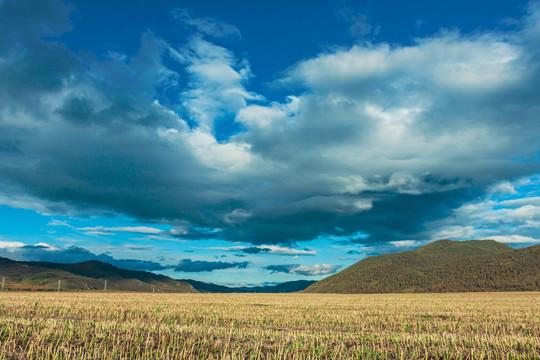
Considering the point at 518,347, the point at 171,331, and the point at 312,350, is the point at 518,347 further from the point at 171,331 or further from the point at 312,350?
the point at 171,331

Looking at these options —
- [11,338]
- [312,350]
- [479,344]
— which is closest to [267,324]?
[312,350]

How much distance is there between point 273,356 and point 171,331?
528 centimetres

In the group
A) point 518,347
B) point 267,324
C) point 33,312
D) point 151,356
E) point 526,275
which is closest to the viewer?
point 151,356

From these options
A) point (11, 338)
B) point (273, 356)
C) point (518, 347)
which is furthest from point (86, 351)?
point (518, 347)

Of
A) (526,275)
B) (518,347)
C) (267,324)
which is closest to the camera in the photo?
(518,347)

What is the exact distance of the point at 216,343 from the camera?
12648 mm

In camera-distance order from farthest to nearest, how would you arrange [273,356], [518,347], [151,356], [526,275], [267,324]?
[526,275]
[267,324]
[518,347]
[273,356]
[151,356]

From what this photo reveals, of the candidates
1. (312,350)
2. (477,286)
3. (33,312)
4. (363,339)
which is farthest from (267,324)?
(477,286)

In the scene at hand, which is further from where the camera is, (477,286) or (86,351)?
(477,286)

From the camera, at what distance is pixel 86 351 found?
11.1 meters

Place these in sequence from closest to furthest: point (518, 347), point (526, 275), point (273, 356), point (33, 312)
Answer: point (273, 356), point (518, 347), point (33, 312), point (526, 275)

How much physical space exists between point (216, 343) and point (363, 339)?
20.0 feet

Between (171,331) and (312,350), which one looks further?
(171,331)

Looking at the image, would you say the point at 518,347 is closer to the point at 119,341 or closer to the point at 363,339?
the point at 363,339
